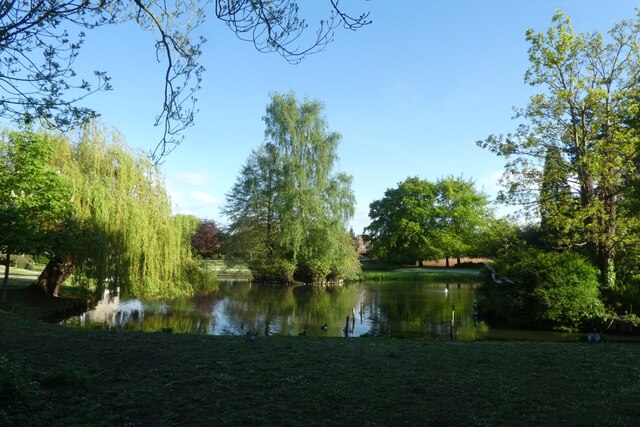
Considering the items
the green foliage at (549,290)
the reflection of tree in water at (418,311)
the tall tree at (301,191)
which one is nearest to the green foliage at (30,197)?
the reflection of tree in water at (418,311)

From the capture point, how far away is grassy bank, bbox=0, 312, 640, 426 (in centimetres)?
480

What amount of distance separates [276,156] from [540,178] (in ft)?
Result: 81.9

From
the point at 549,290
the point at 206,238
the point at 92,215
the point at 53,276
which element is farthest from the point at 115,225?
the point at 206,238

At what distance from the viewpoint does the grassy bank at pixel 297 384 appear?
4.80 meters

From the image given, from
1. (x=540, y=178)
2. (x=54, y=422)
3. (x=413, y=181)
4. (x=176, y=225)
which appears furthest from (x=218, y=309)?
(x=413, y=181)

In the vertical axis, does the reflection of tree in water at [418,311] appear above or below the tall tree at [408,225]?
below

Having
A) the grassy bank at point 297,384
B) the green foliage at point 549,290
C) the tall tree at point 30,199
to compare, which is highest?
the tall tree at point 30,199

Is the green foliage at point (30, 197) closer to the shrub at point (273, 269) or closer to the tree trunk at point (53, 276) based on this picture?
the tree trunk at point (53, 276)

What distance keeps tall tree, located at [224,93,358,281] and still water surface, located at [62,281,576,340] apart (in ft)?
21.6

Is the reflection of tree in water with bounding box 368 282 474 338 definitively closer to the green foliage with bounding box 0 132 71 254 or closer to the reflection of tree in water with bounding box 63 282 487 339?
the reflection of tree in water with bounding box 63 282 487 339

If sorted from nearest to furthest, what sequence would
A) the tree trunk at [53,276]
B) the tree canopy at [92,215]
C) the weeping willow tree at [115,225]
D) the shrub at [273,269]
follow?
the tree canopy at [92,215] < the weeping willow tree at [115,225] < the tree trunk at [53,276] < the shrub at [273,269]

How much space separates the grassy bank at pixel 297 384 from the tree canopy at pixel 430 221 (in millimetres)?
53962

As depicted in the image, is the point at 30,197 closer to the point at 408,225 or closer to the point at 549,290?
the point at 549,290

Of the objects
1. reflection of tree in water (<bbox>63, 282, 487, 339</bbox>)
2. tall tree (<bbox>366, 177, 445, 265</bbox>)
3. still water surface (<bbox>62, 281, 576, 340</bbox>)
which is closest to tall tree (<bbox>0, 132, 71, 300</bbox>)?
still water surface (<bbox>62, 281, 576, 340</bbox>)
